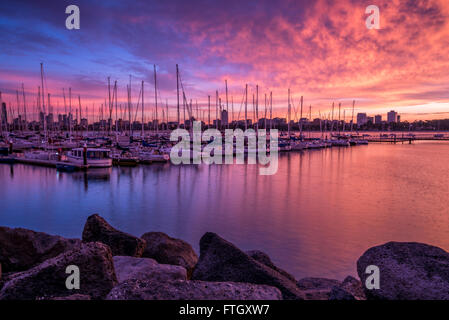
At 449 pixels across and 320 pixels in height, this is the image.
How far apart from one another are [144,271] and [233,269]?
1985 millimetres

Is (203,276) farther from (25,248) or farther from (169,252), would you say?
(25,248)

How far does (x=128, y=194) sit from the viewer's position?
80.1 ft

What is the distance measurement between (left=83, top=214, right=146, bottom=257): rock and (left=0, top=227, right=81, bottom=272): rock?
0.72m

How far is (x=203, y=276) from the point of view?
6.19 metres

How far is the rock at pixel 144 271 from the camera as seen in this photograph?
20.1 ft

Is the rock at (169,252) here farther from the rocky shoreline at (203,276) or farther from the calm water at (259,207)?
the calm water at (259,207)

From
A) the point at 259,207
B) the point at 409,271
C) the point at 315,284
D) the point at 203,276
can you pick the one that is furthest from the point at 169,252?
the point at 259,207

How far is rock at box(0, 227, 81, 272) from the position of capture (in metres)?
7.21

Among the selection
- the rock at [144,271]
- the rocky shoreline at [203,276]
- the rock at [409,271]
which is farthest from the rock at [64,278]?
the rock at [409,271]

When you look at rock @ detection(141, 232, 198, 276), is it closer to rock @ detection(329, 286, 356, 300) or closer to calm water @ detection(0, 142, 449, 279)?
calm water @ detection(0, 142, 449, 279)

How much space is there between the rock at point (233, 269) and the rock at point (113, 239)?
2.35m

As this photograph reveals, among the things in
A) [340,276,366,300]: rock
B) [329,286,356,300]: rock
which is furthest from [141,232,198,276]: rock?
[329,286,356,300]: rock
